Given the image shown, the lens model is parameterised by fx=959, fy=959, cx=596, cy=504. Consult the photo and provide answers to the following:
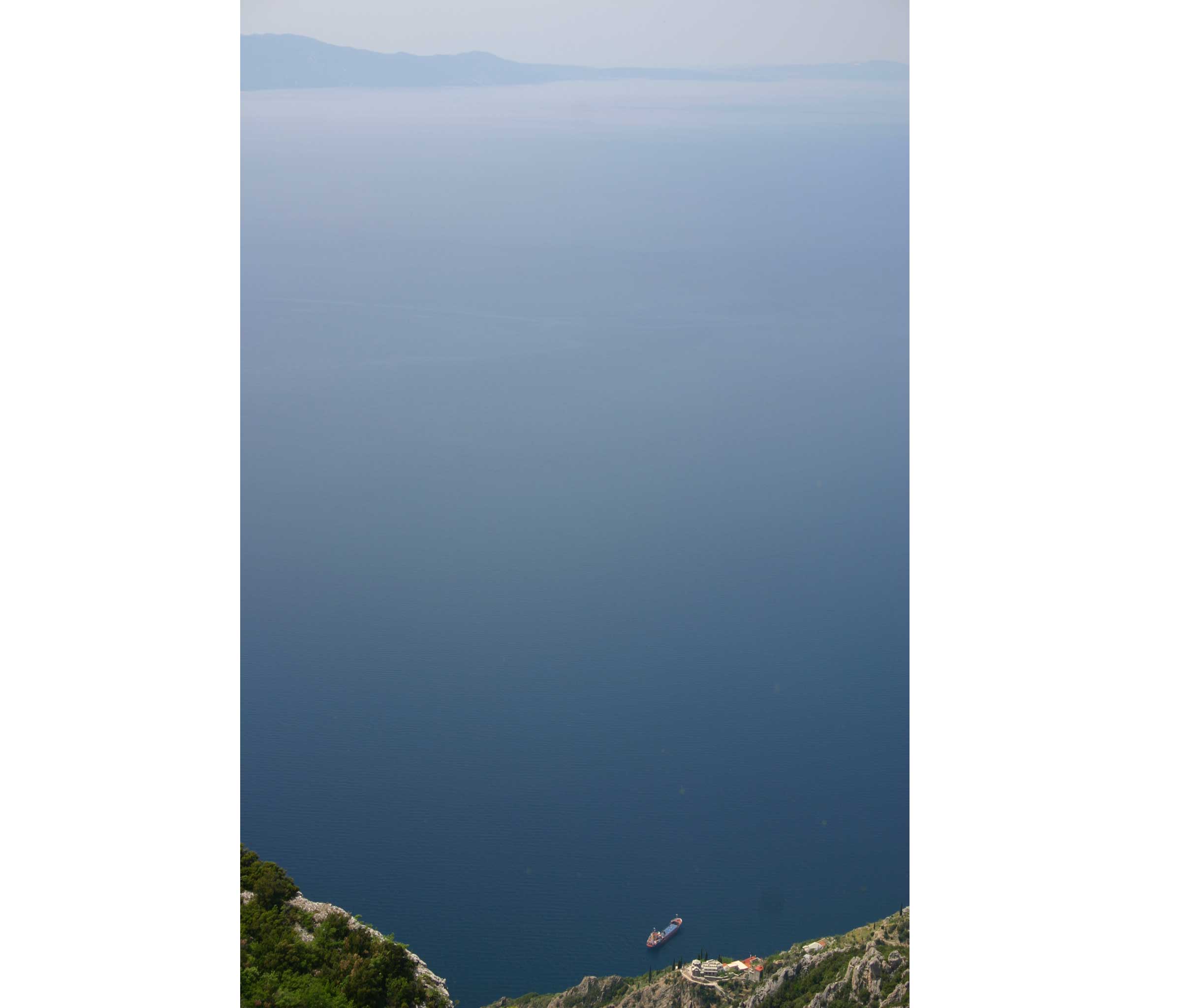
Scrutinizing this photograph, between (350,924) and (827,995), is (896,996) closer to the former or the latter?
(827,995)

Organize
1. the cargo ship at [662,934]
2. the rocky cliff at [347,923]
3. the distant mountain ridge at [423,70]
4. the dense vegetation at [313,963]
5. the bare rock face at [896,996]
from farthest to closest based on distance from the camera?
the distant mountain ridge at [423,70]
the cargo ship at [662,934]
the rocky cliff at [347,923]
the bare rock face at [896,996]
the dense vegetation at [313,963]

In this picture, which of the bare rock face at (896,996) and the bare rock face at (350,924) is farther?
the bare rock face at (350,924)

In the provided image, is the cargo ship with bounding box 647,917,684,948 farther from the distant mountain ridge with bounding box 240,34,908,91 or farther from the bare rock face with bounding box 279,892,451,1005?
the distant mountain ridge with bounding box 240,34,908,91

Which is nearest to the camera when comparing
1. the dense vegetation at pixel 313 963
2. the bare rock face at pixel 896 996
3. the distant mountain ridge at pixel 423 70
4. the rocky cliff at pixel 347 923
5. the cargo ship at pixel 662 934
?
the dense vegetation at pixel 313 963

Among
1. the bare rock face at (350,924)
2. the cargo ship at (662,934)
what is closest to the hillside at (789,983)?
the cargo ship at (662,934)

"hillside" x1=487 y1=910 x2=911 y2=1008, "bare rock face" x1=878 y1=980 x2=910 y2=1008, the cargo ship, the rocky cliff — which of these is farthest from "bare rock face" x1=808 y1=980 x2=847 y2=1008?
the rocky cliff

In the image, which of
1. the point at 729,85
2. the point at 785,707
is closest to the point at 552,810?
the point at 785,707

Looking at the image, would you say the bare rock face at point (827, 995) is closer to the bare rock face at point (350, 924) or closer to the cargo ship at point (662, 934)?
the cargo ship at point (662, 934)

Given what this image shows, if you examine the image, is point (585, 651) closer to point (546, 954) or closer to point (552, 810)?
point (552, 810)
